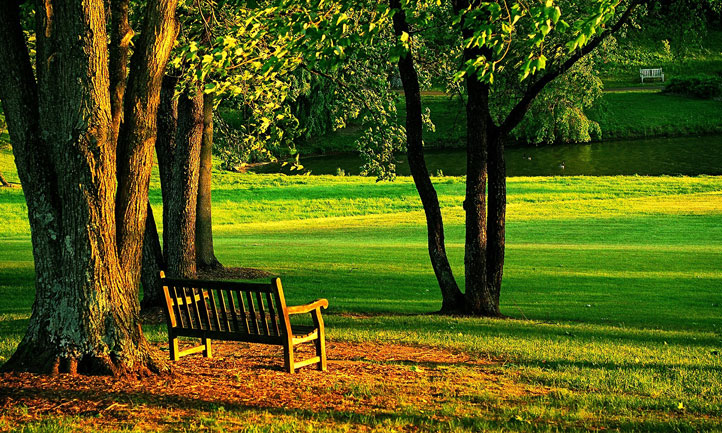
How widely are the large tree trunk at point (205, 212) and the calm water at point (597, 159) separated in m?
36.3

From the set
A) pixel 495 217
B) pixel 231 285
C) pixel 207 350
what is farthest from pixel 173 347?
pixel 495 217

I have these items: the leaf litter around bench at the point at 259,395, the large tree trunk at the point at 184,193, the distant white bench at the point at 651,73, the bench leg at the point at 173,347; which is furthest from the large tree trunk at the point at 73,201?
the distant white bench at the point at 651,73

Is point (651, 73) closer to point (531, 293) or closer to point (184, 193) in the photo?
point (531, 293)

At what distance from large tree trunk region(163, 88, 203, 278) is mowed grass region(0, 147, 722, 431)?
7.53ft

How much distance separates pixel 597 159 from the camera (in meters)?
61.0

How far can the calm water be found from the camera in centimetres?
5606

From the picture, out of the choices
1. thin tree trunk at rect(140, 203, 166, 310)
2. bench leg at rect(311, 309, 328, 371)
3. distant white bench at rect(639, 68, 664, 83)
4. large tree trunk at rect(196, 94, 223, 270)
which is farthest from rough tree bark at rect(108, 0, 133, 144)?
distant white bench at rect(639, 68, 664, 83)

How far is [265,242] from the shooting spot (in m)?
28.8

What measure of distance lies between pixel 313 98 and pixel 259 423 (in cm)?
4512

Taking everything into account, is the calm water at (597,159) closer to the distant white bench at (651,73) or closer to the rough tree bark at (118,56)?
the distant white bench at (651,73)

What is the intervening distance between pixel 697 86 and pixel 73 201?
80070 millimetres

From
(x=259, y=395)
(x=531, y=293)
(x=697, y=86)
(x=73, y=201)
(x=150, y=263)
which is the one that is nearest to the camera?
(x=259, y=395)

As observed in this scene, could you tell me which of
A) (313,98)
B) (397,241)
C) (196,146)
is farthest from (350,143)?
(196,146)

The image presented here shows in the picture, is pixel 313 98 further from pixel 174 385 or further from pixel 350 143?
pixel 174 385
